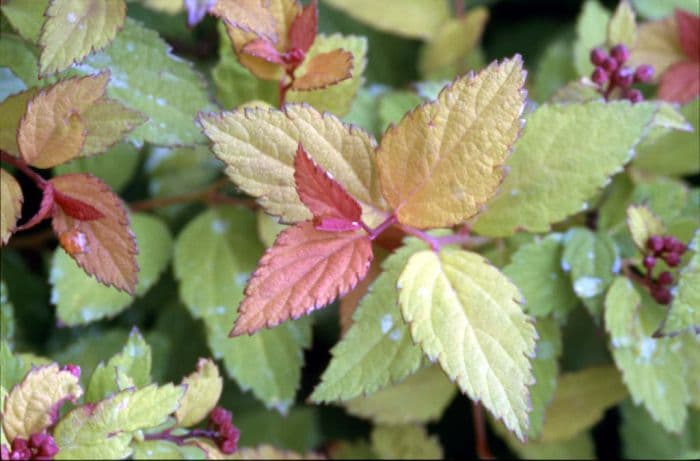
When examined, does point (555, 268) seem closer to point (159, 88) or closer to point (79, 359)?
point (159, 88)

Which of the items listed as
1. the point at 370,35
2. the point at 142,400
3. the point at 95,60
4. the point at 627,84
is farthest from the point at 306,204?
the point at 370,35

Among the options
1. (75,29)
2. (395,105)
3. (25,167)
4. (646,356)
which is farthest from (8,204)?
(646,356)

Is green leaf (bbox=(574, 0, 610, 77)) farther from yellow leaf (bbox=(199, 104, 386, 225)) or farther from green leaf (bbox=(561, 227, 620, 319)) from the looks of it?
yellow leaf (bbox=(199, 104, 386, 225))

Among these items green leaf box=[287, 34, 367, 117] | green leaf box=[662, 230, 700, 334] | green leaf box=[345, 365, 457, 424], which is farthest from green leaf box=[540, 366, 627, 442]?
green leaf box=[287, 34, 367, 117]

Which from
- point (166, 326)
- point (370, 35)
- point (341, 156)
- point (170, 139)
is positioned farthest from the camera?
point (370, 35)

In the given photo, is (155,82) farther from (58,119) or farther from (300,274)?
(300,274)

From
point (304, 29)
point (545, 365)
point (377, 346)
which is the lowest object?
point (545, 365)

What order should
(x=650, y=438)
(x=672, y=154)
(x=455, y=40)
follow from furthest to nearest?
(x=455, y=40) → (x=650, y=438) → (x=672, y=154)
